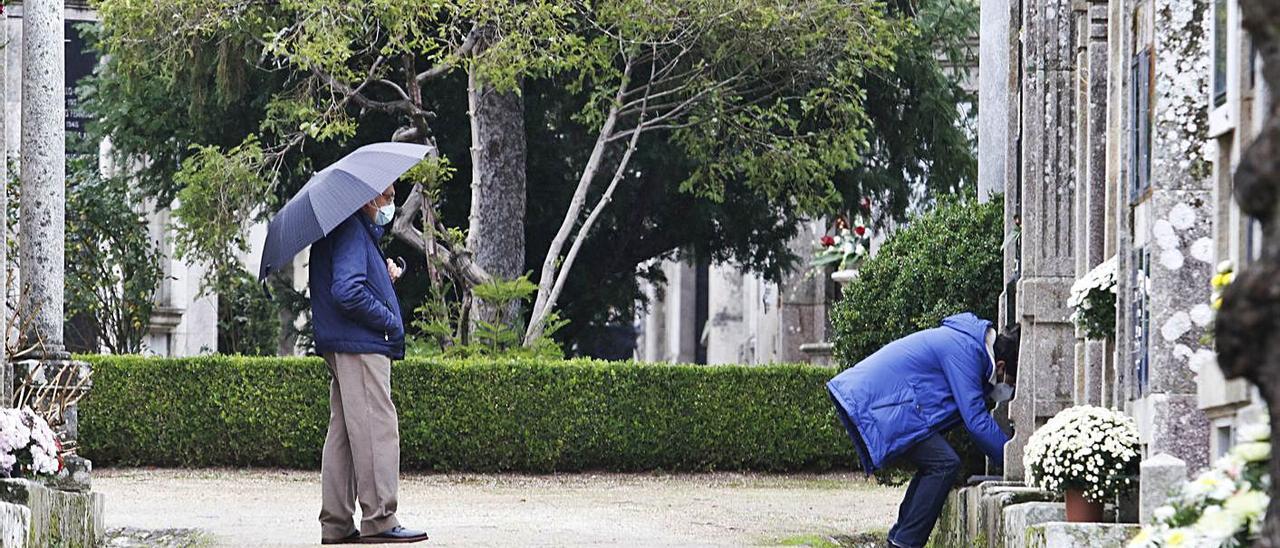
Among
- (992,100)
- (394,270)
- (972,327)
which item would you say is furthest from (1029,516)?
(992,100)

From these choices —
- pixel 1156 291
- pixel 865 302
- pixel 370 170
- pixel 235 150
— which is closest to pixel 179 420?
pixel 235 150

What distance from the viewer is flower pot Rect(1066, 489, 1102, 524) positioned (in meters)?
7.46

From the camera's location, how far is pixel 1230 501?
13.5ft

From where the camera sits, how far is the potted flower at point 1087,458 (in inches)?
288

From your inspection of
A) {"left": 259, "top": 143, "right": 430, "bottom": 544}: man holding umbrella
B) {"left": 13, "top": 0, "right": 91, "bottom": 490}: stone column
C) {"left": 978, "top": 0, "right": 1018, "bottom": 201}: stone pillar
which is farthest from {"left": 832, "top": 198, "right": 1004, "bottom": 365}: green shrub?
{"left": 13, "top": 0, "right": 91, "bottom": 490}: stone column

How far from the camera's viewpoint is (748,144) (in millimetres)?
19500

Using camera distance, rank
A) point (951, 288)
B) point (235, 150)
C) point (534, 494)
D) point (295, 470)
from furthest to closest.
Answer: point (235, 150) → point (295, 470) → point (534, 494) → point (951, 288)

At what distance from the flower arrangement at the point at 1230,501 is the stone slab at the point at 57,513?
458 cm

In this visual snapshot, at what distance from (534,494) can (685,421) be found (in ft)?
8.42

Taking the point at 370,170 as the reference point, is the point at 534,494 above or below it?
below

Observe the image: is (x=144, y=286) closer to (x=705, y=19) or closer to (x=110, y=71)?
(x=110, y=71)

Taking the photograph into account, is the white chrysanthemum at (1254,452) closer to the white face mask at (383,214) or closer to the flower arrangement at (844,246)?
the white face mask at (383,214)

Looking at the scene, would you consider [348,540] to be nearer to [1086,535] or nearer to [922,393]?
[922,393]

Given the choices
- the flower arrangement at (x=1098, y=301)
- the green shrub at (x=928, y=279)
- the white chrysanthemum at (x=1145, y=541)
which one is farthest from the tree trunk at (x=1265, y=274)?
the green shrub at (x=928, y=279)
